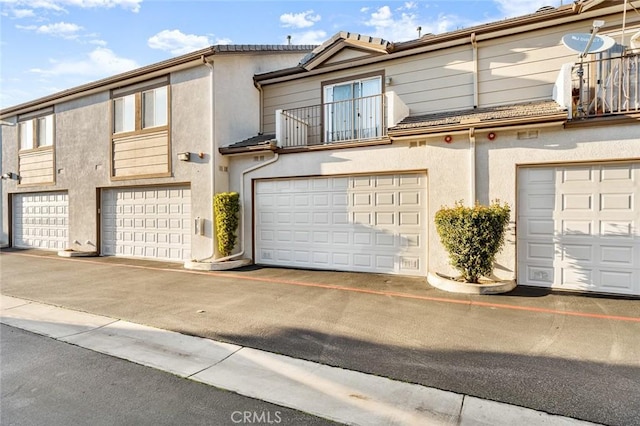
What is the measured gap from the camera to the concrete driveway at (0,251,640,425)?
3348 millimetres

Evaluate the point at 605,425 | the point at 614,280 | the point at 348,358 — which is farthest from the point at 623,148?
the point at 348,358

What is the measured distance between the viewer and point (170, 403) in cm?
308

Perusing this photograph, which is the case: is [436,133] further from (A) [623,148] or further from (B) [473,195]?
(A) [623,148]

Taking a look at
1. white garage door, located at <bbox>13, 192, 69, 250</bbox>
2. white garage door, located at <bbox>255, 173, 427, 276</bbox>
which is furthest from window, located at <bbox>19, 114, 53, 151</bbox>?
white garage door, located at <bbox>255, 173, 427, 276</bbox>

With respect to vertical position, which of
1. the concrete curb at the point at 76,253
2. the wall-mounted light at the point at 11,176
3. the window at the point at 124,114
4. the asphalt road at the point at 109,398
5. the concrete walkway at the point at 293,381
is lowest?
the asphalt road at the point at 109,398

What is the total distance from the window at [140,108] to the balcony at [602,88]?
10634mm

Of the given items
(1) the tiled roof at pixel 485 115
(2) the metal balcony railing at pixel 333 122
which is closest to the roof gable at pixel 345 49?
(2) the metal balcony railing at pixel 333 122

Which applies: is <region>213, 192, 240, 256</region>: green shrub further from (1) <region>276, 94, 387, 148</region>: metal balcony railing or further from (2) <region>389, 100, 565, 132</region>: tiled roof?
(2) <region>389, 100, 565, 132</region>: tiled roof

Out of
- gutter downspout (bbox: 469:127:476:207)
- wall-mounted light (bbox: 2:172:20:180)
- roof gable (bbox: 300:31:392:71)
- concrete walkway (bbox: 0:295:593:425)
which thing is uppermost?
roof gable (bbox: 300:31:392:71)

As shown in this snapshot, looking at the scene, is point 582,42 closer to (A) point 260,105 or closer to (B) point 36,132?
(A) point 260,105

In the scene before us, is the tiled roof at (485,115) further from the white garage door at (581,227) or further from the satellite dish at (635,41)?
the satellite dish at (635,41)

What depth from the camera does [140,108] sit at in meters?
11.5

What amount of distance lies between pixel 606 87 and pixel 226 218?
9.43m

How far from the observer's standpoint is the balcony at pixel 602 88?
660 centimetres
